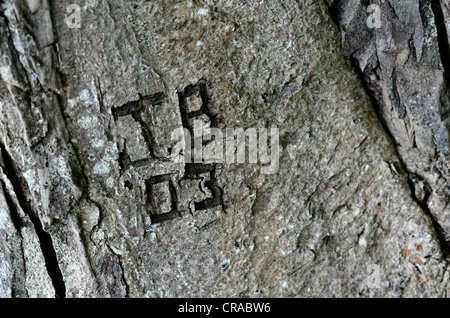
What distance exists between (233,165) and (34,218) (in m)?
0.51

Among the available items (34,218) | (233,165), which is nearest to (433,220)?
(233,165)

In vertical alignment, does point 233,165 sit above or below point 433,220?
above

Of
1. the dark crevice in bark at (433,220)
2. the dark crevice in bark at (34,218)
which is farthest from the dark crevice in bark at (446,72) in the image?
the dark crevice in bark at (34,218)

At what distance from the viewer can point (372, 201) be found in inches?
48.8

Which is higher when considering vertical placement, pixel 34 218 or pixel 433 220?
pixel 34 218

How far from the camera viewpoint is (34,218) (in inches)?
46.9

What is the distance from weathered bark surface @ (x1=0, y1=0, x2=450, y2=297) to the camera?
112 centimetres

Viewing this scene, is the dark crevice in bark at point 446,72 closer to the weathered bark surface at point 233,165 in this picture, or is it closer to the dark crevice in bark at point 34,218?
the weathered bark surface at point 233,165

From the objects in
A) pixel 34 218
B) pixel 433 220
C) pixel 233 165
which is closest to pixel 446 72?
pixel 433 220

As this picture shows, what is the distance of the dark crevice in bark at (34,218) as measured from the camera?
1.15 meters

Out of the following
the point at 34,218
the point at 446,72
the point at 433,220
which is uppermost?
the point at 446,72

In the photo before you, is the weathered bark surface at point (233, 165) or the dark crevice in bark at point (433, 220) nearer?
the weathered bark surface at point (233, 165)

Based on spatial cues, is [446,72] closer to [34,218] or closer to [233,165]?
[233,165]

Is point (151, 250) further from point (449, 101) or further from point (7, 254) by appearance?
point (449, 101)
